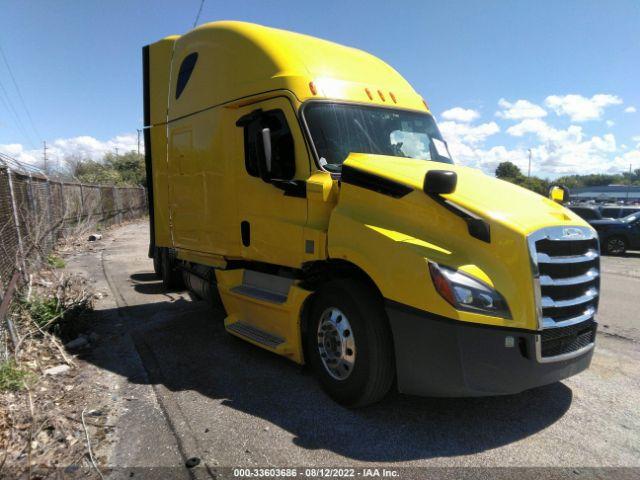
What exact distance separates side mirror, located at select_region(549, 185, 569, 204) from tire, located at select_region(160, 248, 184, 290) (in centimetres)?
576

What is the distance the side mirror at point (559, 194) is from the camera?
502 centimetres

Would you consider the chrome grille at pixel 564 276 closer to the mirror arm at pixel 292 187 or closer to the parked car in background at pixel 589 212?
the mirror arm at pixel 292 187

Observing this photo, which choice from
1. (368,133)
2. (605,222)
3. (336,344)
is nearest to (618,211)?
(605,222)

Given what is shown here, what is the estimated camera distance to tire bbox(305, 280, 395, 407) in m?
3.72

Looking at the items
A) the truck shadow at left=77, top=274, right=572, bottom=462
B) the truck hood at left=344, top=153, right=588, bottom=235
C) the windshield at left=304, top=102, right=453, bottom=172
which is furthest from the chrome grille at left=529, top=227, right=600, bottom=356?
the windshield at left=304, top=102, right=453, bottom=172

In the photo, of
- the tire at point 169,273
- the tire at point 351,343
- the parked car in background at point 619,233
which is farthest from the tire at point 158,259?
the parked car in background at point 619,233

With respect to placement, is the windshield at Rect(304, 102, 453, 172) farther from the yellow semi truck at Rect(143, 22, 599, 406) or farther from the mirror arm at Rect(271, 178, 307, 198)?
the mirror arm at Rect(271, 178, 307, 198)

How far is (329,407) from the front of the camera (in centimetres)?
407

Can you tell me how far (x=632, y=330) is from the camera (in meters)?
6.48

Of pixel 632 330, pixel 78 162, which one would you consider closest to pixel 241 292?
pixel 632 330

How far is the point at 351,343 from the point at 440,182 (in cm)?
143

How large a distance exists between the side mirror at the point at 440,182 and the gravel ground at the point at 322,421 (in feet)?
5.92

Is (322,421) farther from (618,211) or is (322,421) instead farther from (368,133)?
(618,211)

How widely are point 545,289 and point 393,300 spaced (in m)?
1.06
